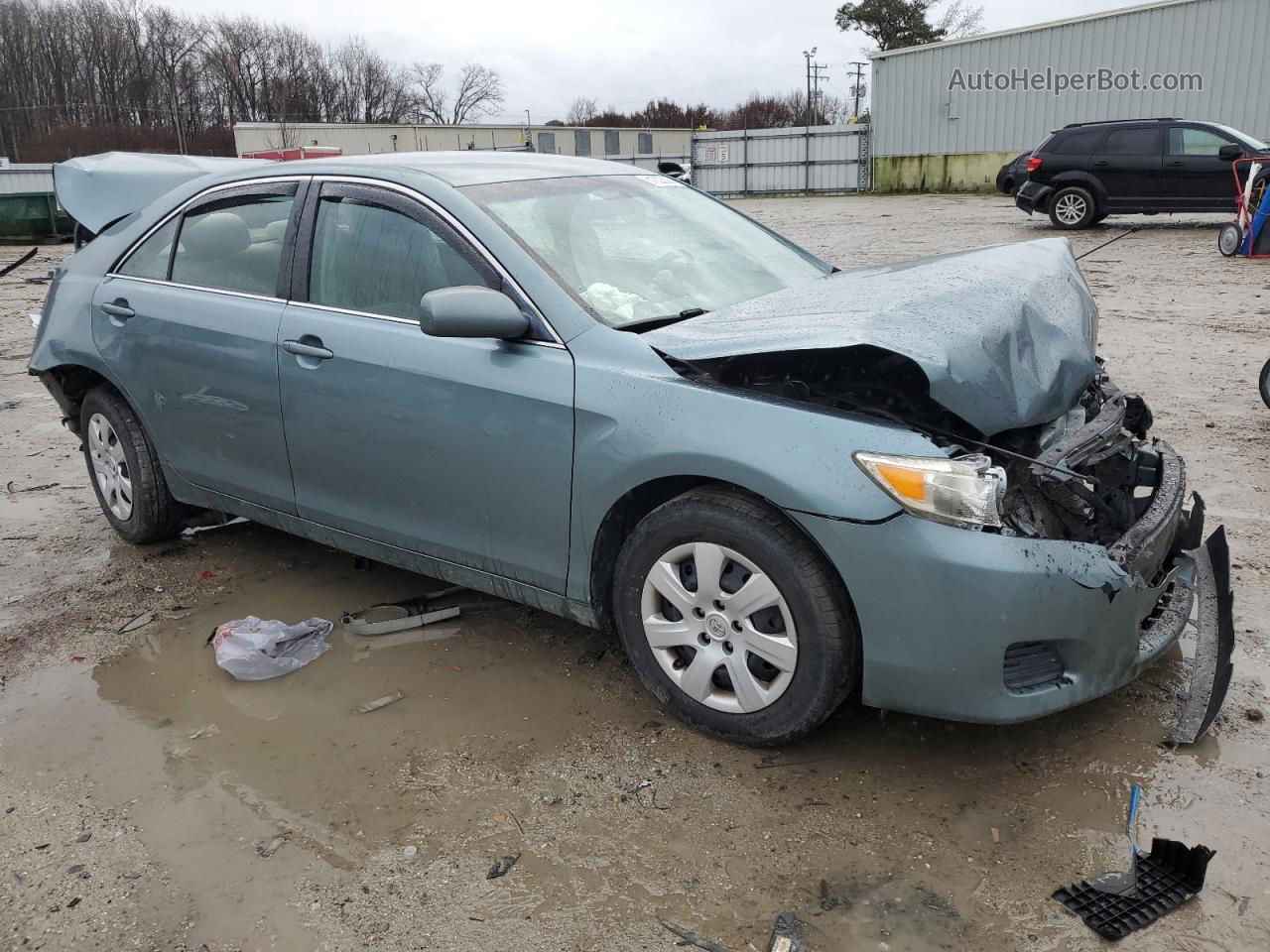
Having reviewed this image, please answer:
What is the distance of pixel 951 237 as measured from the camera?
650 inches

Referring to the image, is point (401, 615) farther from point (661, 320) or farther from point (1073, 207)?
point (1073, 207)

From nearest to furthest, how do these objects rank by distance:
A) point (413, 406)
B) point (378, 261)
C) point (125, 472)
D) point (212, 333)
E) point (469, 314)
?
point (469, 314) < point (413, 406) < point (378, 261) < point (212, 333) < point (125, 472)

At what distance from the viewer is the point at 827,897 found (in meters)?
2.38

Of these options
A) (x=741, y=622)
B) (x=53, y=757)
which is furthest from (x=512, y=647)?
(x=53, y=757)

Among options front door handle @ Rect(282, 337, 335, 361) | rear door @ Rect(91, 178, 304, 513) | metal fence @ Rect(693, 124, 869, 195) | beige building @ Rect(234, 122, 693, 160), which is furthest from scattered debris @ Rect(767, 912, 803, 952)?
beige building @ Rect(234, 122, 693, 160)

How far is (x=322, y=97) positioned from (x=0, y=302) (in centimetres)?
7312

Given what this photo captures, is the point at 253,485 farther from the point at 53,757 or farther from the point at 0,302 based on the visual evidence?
the point at 0,302

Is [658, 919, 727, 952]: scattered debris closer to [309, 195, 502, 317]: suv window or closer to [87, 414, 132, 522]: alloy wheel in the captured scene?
[309, 195, 502, 317]: suv window

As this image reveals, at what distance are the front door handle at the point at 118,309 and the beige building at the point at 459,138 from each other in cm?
5162

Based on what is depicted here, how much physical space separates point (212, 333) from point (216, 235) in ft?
1.52

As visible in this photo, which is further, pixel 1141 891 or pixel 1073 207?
pixel 1073 207

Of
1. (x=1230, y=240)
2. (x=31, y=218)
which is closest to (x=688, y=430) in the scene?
(x=1230, y=240)

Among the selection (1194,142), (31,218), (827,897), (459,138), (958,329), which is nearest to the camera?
(827,897)

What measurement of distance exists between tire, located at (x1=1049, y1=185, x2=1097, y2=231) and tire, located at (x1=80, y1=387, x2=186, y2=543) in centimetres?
1526
